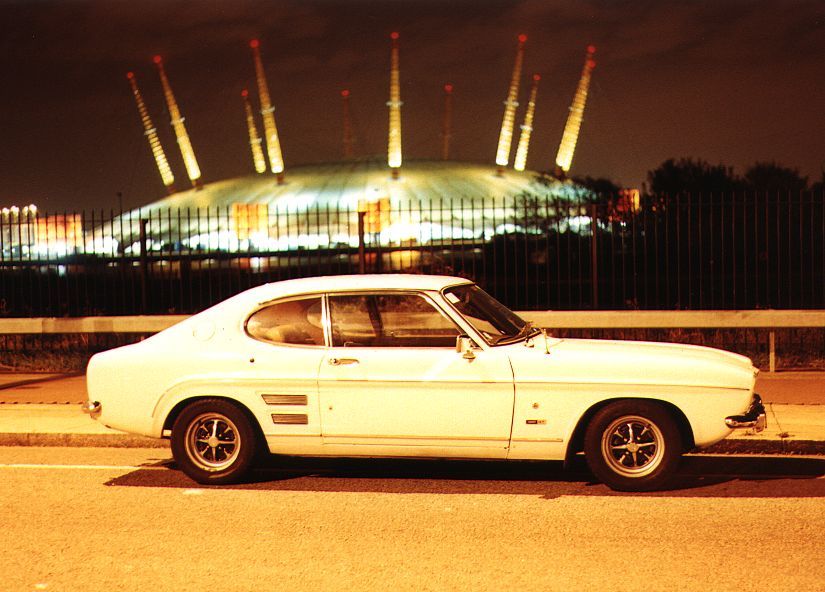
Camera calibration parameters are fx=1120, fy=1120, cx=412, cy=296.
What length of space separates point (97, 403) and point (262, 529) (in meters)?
2.14

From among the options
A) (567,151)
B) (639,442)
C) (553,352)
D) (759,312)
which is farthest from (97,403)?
(567,151)

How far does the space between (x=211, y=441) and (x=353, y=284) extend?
1455 millimetres

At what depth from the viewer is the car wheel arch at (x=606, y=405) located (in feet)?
23.5

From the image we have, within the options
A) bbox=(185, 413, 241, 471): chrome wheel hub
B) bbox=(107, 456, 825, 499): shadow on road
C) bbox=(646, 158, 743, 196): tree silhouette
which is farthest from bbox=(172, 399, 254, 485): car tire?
bbox=(646, 158, 743, 196): tree silhouette

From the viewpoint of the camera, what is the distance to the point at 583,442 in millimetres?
7344

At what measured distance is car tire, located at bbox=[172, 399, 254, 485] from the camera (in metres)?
7.62

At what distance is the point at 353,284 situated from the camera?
307 inches

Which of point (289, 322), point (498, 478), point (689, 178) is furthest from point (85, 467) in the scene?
point (689, 178)

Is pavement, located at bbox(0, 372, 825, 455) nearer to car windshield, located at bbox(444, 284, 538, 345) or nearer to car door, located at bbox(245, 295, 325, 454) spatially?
car windshield, located at bbox(444, 284, 538, 345)

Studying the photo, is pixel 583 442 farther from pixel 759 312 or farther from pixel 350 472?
pixel 759 312

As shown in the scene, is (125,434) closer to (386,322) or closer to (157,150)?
(386,322)

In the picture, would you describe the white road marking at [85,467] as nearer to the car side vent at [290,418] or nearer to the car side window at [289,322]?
the car side vent at [290,418]

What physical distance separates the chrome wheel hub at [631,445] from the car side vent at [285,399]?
6.58 feet

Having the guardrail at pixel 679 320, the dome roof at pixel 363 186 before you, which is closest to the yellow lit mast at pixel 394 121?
the dome roof at pixel 363 186
